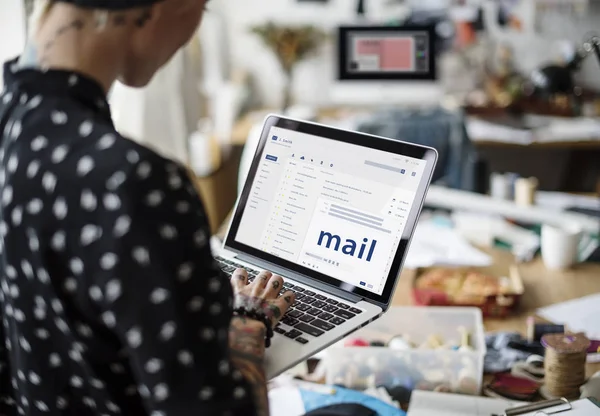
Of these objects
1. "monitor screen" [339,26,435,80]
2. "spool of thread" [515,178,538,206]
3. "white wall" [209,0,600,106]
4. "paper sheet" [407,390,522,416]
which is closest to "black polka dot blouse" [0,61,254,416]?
"paper sheet" [407,390,522,416]

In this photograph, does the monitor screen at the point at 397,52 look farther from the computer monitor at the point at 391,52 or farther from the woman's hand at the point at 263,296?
the woman's hand at the point at 263,296

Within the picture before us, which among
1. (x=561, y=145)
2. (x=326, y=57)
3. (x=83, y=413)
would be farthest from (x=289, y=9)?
(x=83, y=413)

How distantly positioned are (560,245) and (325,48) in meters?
2.57

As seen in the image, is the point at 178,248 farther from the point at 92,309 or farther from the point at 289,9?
the point at 289,9

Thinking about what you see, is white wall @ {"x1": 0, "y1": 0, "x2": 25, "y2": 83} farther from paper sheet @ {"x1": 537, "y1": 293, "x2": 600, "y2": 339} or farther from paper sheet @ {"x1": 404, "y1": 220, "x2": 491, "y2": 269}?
paper sheet @ {"x1": 537, "y1": 293, "x2": 600, "y2": 339}

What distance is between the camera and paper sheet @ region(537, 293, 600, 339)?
1551 millimetres

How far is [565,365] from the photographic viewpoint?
1264 mm

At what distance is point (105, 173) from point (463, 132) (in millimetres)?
2342

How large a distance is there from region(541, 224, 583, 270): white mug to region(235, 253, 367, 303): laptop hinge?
35.3 inches

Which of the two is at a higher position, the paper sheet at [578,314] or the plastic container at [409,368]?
the plastic container at [409,368]

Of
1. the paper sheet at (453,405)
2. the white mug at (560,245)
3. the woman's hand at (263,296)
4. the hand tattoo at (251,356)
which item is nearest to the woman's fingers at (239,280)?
the woman's hand at (263,296)

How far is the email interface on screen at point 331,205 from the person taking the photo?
1171mm

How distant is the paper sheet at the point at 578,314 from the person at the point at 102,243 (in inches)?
38.4

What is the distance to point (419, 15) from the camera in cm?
405
